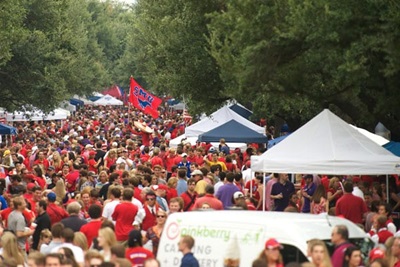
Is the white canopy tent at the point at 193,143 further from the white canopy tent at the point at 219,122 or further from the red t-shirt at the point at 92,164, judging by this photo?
the red t-shirt at the point at 92,164

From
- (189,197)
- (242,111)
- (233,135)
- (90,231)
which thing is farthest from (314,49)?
(242,111)

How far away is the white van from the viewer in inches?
508

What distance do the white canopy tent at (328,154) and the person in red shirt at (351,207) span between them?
42 cm

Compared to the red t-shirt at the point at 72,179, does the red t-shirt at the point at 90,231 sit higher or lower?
lower

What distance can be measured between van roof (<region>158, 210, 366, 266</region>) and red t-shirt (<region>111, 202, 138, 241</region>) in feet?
10.6

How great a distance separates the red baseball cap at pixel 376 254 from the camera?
1293 cm

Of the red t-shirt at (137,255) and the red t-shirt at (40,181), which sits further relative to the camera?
the red t-shirt at (40,181)

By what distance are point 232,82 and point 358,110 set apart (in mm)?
2799

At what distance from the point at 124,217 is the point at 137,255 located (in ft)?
12.2

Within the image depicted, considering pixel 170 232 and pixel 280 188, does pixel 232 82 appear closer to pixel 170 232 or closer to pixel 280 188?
pixel 280 188

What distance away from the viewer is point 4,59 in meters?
41.6

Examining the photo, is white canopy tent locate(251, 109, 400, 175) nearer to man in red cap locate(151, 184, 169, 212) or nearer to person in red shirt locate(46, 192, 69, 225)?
man in red cap locate(151, 184, 169, 212)

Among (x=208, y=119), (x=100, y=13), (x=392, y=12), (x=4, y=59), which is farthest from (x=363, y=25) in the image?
(x=100, y=13)

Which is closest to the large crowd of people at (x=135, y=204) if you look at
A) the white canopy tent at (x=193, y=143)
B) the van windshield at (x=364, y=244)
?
the van windshield at (x=364, y=244)
